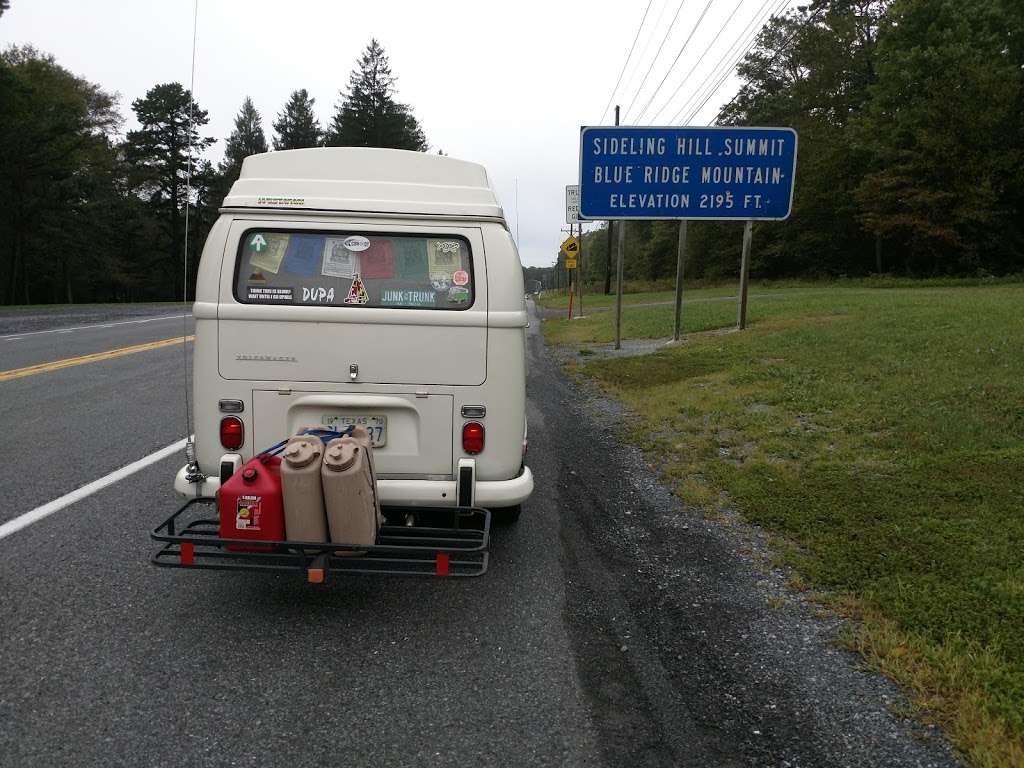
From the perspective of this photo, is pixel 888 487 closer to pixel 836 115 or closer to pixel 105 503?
pixel 105 503

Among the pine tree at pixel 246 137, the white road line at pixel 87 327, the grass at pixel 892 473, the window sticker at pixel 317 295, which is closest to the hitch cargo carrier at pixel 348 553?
the window sticker at pixel 317 295

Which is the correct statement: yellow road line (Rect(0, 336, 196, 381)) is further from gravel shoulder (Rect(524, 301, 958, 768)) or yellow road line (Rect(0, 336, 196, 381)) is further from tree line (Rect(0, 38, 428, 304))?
tree line (Rect(0, 38, 428, 304))

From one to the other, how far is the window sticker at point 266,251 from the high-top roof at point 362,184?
18 cm

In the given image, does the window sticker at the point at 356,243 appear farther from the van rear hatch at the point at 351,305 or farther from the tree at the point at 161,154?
the tree at the point at 161,154

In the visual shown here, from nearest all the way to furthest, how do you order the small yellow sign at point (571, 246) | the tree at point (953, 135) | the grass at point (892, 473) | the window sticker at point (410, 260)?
the grass at point (892, 473) → the window sticker at point (410, 260) → the small yellow sign at point (571, 246) → the tree at point (953, 135)

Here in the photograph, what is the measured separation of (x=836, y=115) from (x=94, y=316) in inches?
1946

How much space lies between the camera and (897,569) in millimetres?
4285

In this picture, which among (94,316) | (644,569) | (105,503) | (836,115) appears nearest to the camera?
(644,569)

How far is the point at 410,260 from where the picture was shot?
4.27 metres

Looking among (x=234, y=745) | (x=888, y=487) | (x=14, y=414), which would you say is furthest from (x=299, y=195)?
(x=14, y=414)

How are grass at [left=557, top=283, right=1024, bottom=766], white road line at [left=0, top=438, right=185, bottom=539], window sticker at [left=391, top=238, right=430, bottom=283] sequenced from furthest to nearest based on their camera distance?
1. white road line at [left=0, top=438, right=185, bottom=539]
2. window sticker at [left=391, top=238, right=430, bottom=283]
3. grass at [left=557, top=283, right=1024, bottom=766]

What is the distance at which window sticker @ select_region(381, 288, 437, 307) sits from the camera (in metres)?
4.22

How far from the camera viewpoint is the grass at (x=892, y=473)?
3.33 metres

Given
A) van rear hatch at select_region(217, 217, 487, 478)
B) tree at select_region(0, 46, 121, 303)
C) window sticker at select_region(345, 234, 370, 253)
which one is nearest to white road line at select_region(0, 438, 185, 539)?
van rear hatch at select_region(217, 217, 487, 478)
